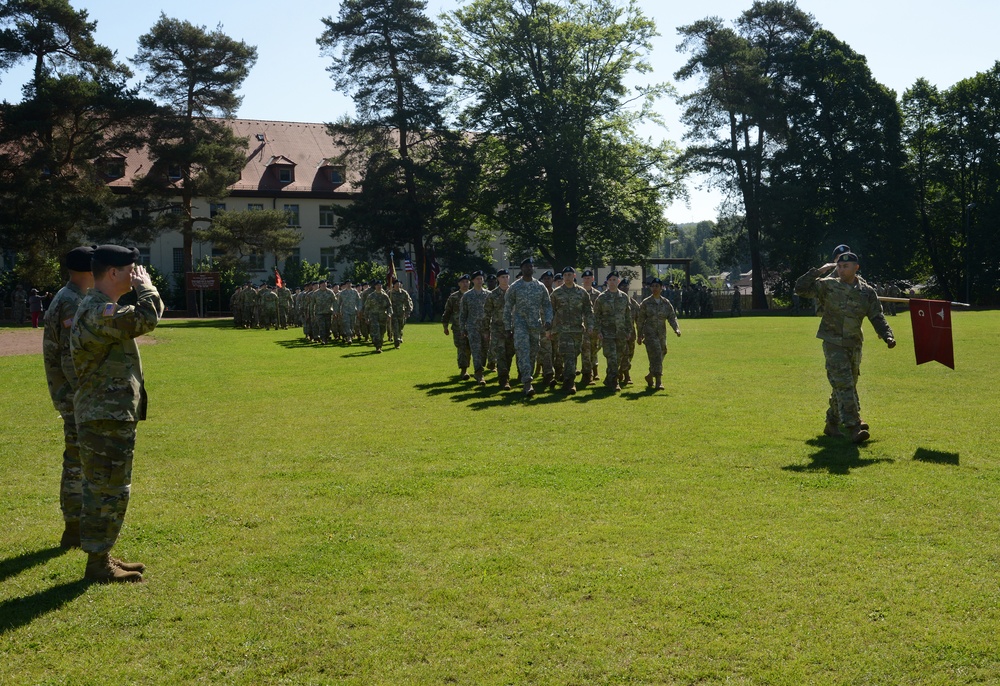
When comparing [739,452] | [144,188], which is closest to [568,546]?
[739,452]

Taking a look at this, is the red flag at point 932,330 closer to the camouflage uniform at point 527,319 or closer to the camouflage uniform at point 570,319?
the camouflage uniform at point 570,319

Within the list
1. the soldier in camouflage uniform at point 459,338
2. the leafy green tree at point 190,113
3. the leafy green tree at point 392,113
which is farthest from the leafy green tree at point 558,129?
the soldier in camouflage uniform at point 459,338

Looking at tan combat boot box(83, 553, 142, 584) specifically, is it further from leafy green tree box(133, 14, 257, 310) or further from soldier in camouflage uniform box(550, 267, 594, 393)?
leafy green tree box(133, 14, 257, 310)

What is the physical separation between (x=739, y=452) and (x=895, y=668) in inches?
225

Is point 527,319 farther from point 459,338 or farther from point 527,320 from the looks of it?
point 459,338

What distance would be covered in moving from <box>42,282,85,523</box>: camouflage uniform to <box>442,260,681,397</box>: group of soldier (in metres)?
9.46

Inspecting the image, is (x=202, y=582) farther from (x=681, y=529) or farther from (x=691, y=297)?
(x=691, y=297)

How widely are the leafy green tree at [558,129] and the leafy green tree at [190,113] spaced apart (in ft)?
43.3

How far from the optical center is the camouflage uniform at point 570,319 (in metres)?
16.4

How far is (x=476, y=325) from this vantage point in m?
18.6

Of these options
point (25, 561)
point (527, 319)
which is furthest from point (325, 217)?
point (25, 561)

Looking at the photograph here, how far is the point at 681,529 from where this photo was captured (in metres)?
7.16

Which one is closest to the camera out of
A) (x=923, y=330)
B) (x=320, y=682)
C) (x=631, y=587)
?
(x=320, y=682)

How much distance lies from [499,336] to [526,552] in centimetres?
1136
